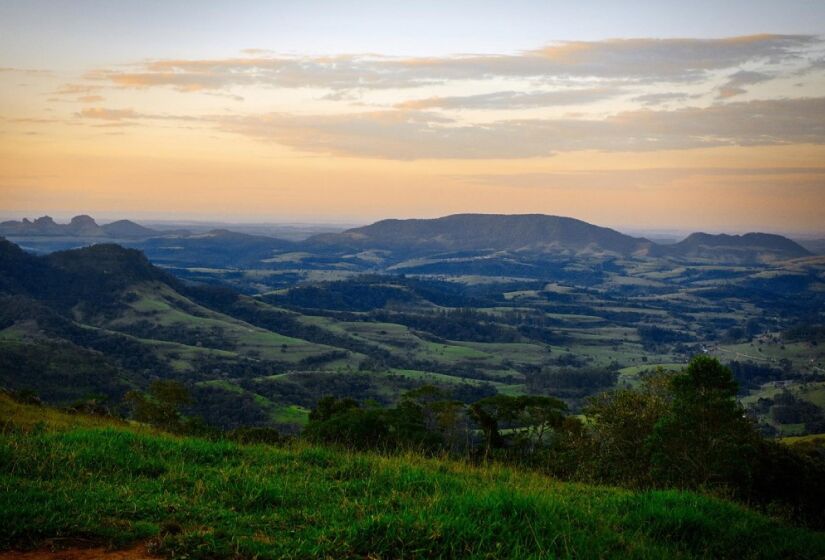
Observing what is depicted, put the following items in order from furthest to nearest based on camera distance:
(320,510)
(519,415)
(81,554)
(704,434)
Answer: (519,415) → (704,434) → (320,510) → (81,554)

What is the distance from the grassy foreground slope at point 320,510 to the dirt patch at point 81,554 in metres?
0.18

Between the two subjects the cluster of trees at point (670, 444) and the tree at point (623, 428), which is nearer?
the cluster of trees at point (670, 444)

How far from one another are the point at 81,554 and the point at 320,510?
10.1 feet

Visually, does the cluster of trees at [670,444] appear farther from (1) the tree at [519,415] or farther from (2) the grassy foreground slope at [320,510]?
(2) the grassy foreground slope at [320,510]

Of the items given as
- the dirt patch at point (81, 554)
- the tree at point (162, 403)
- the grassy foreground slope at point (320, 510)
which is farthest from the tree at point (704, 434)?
the tree at point (162, 403)

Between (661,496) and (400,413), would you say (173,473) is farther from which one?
(400,413)

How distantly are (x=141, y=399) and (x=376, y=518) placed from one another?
5924 cm

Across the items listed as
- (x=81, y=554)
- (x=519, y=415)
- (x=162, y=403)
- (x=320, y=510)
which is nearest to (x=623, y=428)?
(x=519, y=415)

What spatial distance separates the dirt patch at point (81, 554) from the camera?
6.75 meters

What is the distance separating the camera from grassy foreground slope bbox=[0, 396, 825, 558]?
7.21m

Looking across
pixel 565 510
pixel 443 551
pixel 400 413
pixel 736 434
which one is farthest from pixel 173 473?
pixel 400 413

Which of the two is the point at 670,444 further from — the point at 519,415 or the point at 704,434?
the point at 519,415

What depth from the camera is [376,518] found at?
755 centimetres

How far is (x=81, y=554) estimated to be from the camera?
689 cm
